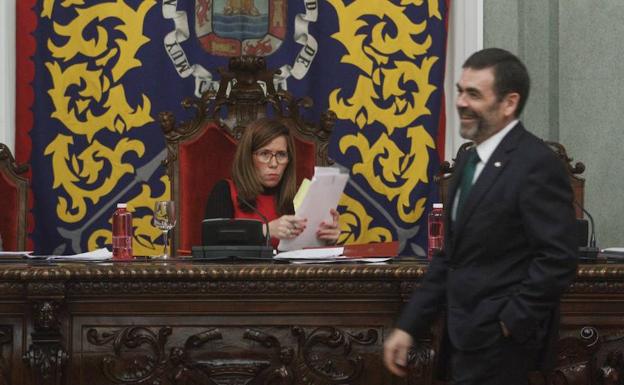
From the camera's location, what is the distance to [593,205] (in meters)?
5.14

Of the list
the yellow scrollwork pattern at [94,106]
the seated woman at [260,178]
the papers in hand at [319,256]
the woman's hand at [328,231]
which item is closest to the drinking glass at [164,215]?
the seated woman at [260,178]

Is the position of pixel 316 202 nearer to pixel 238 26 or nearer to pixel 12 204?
pixel 12 204

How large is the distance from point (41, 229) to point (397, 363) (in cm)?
291

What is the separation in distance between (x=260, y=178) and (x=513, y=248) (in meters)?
1.92

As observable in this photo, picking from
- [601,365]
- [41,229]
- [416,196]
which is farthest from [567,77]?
[41,229]

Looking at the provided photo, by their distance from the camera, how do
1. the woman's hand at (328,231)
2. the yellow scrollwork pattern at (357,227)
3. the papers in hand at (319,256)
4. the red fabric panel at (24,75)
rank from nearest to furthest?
the papers in hand at (319,256) < the woman's hand at (328,231) < the red fabric panel at (24,75) < the yellow scrollwork pattern at (357,227)

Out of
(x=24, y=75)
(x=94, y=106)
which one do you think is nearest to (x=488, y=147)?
(x=94, y=106)

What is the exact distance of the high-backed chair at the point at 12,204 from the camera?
4270 millimetres

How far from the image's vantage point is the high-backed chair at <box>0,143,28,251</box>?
4.27m

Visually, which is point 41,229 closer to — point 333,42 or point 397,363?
point 333,42

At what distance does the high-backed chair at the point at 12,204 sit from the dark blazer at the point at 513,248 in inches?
91.2

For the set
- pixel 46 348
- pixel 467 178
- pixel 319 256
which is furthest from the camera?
pixel 319 256

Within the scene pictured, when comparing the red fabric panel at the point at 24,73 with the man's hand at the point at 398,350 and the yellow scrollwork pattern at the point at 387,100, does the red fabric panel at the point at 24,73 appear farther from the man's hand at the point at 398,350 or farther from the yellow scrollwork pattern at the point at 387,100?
the man's hand at the point at 398,350

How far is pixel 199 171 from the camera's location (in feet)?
14.4
